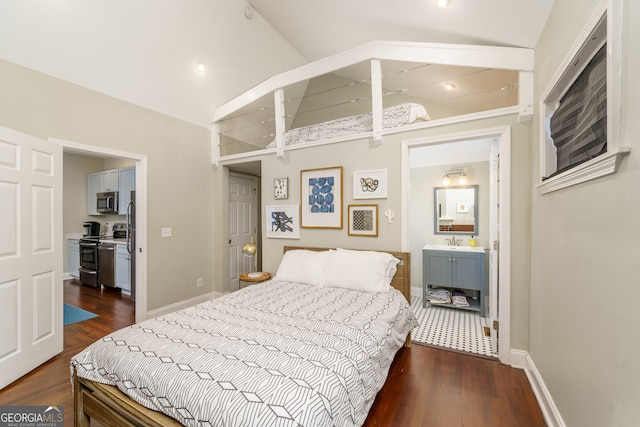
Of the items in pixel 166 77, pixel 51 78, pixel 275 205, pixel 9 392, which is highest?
pixel 166 77

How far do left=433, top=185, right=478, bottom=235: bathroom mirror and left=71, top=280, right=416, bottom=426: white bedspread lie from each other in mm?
2519

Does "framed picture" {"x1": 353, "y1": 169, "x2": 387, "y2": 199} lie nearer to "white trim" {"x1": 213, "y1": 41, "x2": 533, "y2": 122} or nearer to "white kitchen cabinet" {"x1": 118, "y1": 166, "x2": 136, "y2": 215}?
Answer: "white trim" {"x1": 213, "y1": 41, "x2": 533, "y2": 122}

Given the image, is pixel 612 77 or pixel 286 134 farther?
pixel 286 134

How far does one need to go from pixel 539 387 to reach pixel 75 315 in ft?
16.7

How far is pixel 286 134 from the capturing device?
3584mm

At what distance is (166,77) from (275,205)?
6.46 feet

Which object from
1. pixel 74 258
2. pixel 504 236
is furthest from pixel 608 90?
pixel 74 258

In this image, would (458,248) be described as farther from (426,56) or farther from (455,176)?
(426,56)

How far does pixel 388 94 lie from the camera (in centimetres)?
312

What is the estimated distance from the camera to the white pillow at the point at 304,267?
2.83m

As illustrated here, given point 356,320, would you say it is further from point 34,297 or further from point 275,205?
point 34,297

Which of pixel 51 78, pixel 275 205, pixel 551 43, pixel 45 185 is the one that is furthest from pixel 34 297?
pixel 551 43

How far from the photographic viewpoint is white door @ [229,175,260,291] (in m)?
4.58

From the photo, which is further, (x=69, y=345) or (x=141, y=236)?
(x=141, y=236)
